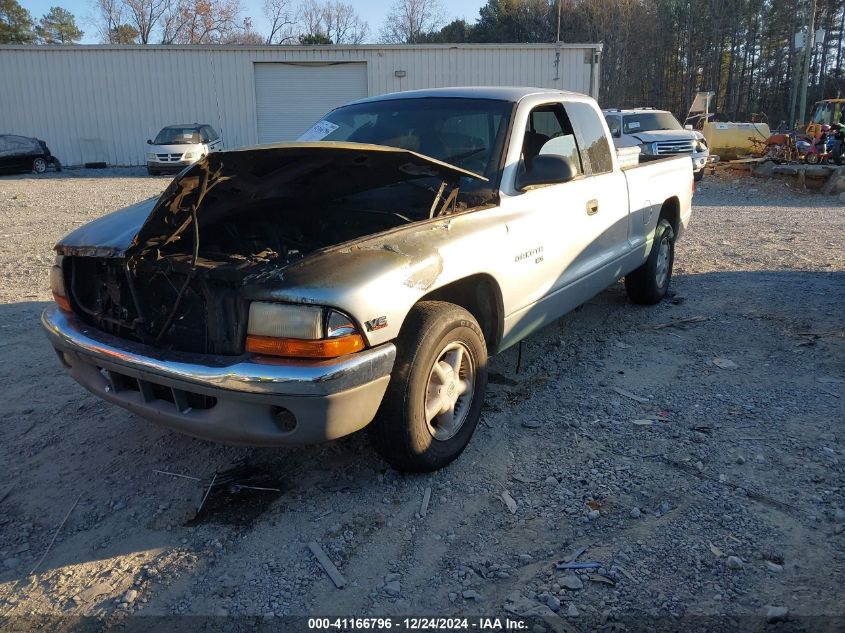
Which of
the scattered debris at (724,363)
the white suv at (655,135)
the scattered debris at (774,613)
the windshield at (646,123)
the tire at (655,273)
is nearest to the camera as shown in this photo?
the scattered debris at (774,613)

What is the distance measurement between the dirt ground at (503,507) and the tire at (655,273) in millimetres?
1067

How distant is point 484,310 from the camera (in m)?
3.72

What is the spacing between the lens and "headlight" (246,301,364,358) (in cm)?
264

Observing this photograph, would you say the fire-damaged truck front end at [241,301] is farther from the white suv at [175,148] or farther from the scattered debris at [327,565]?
the white suv at [175,148]

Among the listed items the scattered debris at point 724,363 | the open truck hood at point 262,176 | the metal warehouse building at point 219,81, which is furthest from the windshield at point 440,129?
the metal warehouse building at point 219,81

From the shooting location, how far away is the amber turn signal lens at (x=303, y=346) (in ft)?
8.72

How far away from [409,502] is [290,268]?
1.22m

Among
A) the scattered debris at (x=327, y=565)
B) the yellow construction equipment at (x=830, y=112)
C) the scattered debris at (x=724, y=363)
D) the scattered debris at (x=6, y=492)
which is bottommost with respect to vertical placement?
the scattered debris at (x=327, y=565)

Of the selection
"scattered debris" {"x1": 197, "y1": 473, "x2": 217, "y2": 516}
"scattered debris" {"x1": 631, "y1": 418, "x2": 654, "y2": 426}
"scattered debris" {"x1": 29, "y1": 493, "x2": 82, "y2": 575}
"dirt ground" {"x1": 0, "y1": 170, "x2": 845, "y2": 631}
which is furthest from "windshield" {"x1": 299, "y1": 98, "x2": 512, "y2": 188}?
"scattered debris" {"x1": 29, "y1": 493, "x2": 82, "y2": 575}

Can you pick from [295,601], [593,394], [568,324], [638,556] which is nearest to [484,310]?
[593,394]

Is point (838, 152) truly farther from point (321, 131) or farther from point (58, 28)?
point (58, 28)

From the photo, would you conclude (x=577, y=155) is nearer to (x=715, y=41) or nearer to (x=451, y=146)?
(x=451, y=146)

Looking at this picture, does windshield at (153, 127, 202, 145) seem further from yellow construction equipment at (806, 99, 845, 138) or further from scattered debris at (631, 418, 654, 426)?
scattered debris at (631, 418, 654, 426)

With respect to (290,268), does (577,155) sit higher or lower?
higher
